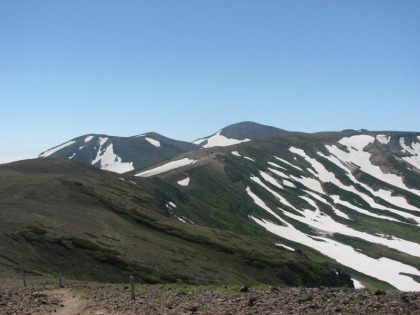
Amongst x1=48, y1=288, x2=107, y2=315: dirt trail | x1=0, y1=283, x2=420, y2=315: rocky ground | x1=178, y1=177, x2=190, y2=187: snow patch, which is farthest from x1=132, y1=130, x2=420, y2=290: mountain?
x1=0, y1=283, x2=420, y2=315: rocky ground

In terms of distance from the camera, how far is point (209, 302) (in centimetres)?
2170

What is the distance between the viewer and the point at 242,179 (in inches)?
7756

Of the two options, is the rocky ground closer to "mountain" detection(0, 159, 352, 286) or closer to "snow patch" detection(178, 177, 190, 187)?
"mountain" detection(0, 159, 352, 286)

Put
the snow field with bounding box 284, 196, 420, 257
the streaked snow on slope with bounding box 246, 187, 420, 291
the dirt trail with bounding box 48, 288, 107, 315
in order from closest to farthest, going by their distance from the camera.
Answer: the dirt trail with bounding box 48, 288, 107, 315 < the streaked snow on slope with bounding box 246, 187, 420, 291 < the snow field with bounding box 284, 196, 420, 257

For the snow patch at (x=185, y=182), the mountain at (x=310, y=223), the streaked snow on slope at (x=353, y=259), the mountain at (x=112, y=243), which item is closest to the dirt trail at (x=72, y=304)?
the mountain at (x=112, y=243)

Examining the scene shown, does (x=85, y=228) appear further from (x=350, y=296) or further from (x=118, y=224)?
(x=350, y=296)

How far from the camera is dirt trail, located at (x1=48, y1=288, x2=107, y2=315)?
2089 cm

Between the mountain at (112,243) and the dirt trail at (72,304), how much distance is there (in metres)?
12.5

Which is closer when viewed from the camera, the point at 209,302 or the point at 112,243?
the point at 209,302

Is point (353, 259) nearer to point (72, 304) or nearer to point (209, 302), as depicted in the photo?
point (209, 302)

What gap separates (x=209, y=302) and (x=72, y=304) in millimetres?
8953

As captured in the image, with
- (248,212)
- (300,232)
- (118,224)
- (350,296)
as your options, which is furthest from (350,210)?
(350,296)

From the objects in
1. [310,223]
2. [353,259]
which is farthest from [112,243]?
[310,223]

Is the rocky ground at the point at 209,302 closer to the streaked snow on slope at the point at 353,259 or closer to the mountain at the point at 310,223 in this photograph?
the mountain at the point at 310,223
